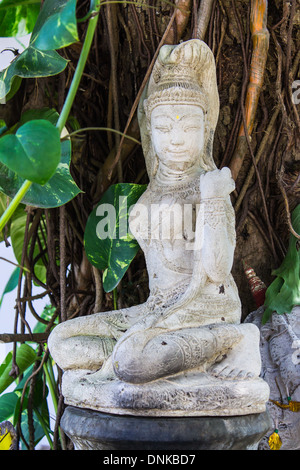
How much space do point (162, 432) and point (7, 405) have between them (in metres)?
1.01

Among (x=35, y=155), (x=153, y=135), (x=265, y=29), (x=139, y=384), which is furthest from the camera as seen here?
(x=265, y=29)

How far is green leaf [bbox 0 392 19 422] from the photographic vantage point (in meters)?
2.04

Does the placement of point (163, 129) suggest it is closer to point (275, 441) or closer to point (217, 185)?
point (217, 185)

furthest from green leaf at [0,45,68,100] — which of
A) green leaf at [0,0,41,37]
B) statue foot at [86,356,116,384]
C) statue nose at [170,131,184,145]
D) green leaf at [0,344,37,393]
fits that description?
green leaf at [0,344,37,393]

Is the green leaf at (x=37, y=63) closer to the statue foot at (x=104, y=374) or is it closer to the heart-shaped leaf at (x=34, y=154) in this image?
the heart-shaped leaf at (x=34, y=154)

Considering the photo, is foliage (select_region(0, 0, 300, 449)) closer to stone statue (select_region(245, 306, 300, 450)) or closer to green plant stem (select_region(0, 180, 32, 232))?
stone statue (select_region(245, 306, 300, 450))

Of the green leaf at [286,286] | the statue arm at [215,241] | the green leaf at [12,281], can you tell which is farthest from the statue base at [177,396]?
the green leaf at [12,281]

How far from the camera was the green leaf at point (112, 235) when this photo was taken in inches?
66.2

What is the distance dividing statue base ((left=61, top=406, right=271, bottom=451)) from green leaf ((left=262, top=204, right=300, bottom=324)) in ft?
1.57

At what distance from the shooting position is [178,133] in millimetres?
1511
